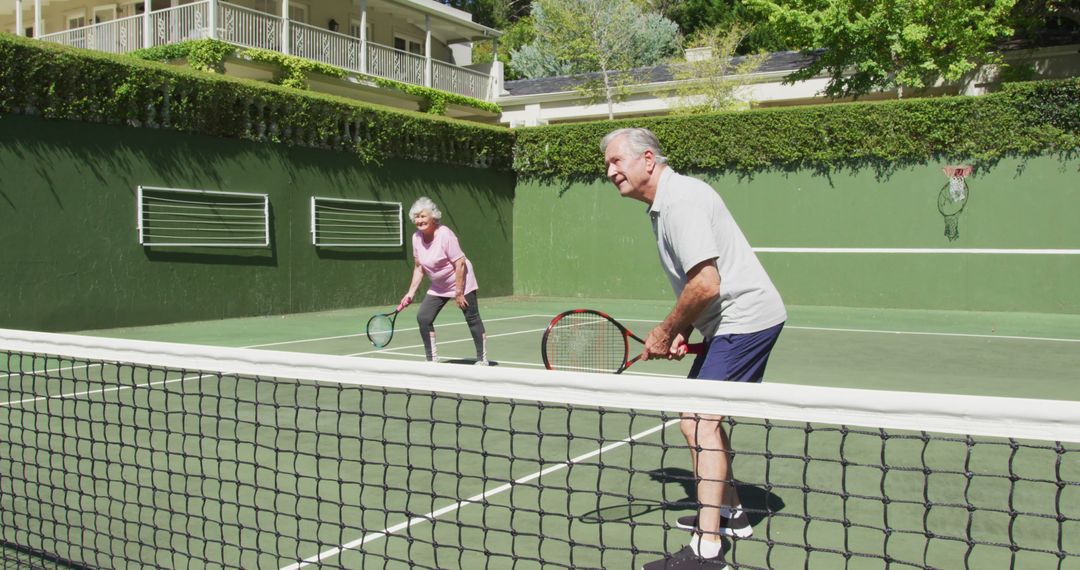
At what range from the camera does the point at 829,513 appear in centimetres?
414

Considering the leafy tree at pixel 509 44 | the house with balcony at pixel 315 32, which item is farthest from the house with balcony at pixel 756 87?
the leafy tree at pixel 509 44

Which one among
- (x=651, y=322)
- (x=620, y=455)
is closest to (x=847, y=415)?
(x=620, y=455)

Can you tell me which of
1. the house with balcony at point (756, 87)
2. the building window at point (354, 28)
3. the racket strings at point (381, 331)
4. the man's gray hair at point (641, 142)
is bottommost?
the racket strings at point (381, 331)

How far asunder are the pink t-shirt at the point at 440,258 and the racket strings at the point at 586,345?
2.24m

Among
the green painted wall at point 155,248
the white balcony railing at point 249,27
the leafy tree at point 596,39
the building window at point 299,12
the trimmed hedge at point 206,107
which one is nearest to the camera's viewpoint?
the trimmed hedge at point 206,107

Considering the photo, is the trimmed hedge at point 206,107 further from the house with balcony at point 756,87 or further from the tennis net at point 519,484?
the house with balcony at point 756,87

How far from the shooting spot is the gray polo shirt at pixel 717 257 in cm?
335

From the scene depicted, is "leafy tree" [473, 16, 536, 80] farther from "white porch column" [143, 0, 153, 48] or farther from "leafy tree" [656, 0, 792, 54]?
"white porch column" [143, 0, 153, 48]

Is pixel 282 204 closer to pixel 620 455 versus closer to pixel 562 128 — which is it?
pixel 562 128

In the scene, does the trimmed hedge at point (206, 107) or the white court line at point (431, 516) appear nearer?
the white court line at point (431, 516)

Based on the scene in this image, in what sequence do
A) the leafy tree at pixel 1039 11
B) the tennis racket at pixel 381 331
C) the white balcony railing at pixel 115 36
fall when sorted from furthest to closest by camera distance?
the white balcony railing at pixel 115 36 → the leafy tree at pixel 1039 11 → the tennis racket at pixel 381 331

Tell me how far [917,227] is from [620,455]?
38.1 ft

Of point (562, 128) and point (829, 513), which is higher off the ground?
point (562, 128)

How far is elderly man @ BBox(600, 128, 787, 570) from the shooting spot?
3307 millimetres
